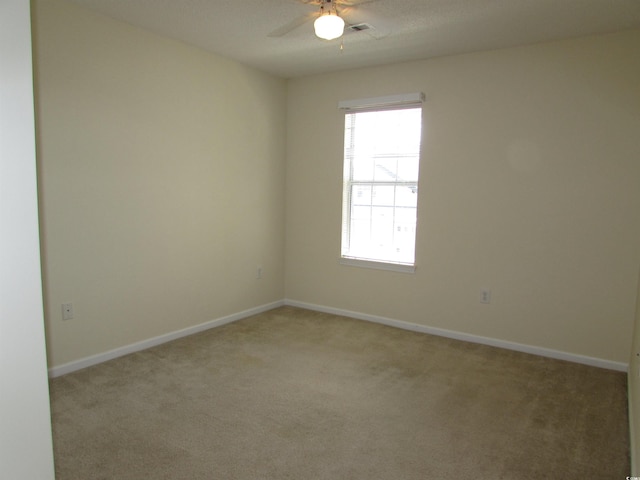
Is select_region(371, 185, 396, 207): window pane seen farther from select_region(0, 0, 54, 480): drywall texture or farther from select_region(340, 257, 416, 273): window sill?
select_region(0, 0, 54, 480): drywall texture

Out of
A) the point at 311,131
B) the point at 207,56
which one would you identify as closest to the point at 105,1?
the point at 207,56

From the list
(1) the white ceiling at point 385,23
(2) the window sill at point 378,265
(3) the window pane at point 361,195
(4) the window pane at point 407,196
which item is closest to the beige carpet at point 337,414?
(2) the window sill at point 378,265

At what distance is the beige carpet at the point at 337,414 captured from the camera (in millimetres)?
2143

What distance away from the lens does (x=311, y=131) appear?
15.4 feet

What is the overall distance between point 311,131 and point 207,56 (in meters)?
1.29

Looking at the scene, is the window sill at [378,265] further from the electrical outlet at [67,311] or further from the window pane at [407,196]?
the electrical outlet at [67,311]

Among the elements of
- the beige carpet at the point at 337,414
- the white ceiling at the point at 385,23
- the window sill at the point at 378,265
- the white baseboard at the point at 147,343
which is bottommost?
the beige carpet at the point at 337,414

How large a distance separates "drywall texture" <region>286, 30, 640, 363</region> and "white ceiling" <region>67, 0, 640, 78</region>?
0.26 meters

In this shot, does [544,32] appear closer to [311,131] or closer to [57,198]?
[311,131]

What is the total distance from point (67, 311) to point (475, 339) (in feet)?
10.7

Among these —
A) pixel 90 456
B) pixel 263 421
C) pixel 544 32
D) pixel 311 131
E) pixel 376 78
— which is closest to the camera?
pixel 90 456

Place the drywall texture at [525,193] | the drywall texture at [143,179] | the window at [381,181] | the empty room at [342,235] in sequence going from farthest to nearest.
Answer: the window at [381,181]
the drywall texture at [525,193]
the drywall texture at [143,179]
the empty room at [342,235]

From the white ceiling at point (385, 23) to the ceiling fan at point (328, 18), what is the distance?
4cm

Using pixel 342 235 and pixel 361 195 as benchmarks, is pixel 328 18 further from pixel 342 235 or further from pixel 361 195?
pixel 342 235
